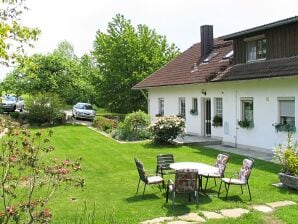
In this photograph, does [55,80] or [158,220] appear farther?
[55,80]

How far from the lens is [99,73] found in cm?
4000

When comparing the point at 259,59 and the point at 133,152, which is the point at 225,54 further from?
the point at 133,152

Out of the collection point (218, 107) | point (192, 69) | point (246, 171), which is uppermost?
point (192, 69)

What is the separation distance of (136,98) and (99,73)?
Answer: 444 cm

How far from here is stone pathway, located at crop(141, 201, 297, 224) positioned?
8547mm

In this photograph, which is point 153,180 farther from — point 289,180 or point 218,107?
point 218,107

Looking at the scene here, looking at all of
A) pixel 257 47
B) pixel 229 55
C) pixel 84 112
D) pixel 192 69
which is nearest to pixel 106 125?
pixel 192 69

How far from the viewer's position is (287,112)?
56.4 feet

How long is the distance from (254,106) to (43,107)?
19076 millimetres

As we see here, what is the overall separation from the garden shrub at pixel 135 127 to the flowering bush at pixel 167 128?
2.69m

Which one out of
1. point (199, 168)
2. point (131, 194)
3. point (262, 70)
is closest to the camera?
point (131, 194)

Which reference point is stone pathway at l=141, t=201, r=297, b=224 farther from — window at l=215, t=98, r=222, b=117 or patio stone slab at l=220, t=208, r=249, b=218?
window at l=215, t=98, r=222, b=117

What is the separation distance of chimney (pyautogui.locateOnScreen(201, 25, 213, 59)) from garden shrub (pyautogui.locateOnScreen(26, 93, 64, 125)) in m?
12.8

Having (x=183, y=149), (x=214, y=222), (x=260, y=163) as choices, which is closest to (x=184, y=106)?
(x=183, y=149)
